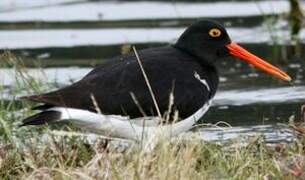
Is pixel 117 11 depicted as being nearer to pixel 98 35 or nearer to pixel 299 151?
pixel 98 35

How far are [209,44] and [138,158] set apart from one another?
215 cm

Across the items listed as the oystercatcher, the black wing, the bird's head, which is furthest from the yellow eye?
the black wing

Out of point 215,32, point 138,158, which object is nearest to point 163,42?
point 215,32

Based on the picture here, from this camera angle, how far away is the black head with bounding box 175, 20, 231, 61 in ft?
25.8

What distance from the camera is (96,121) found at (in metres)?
7.10

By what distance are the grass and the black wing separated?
0.27m

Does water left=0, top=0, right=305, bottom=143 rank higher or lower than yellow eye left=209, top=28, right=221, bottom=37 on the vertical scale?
lower

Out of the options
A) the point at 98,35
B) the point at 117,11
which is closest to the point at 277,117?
the point at 98,35

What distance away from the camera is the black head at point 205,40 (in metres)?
7.86

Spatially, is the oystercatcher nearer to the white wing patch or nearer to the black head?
the white wing patch

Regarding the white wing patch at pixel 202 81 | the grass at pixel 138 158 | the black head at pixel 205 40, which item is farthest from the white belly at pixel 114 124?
the black head at pixel 205 40

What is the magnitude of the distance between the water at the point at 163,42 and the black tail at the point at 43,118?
153 centimetres

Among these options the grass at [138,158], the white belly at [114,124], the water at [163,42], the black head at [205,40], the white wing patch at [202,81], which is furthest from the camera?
the water at [163,42]

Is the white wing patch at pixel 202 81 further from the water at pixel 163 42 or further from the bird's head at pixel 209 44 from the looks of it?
the water at pixel 163 42
